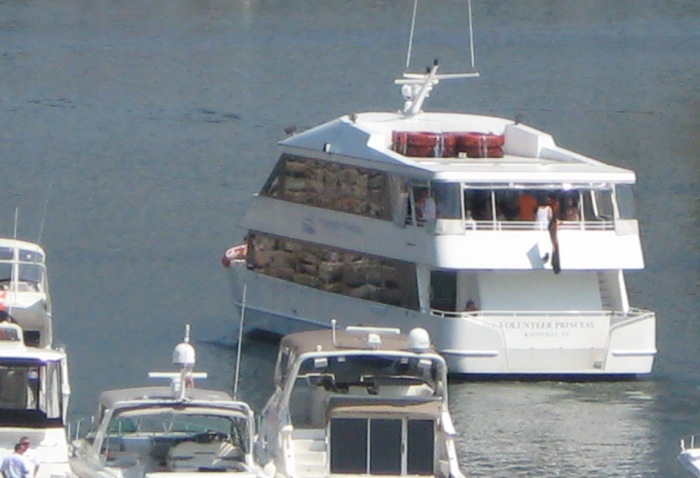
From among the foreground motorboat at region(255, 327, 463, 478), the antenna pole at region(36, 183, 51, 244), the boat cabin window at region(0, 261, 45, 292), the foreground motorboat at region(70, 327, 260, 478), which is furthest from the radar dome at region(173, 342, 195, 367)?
the antenna pole at region(36, 183, 51, 244)

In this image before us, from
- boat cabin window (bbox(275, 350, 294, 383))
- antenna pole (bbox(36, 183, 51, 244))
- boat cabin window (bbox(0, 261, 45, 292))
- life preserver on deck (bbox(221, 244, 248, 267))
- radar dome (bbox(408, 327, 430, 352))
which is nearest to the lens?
radar dome (bbox(408, 327, 430, 352))

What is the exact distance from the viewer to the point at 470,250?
30094mm

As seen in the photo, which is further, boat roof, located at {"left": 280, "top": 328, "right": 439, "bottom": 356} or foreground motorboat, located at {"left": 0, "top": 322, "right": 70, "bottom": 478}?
boat roof, located at {"left": 280, "top": 328, "right": 439, "bottom": 356}

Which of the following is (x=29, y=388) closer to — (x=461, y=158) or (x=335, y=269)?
(x=335, y=269)

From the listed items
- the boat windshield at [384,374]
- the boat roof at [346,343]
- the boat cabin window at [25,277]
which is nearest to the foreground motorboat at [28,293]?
the boat cabin window at [25,277]

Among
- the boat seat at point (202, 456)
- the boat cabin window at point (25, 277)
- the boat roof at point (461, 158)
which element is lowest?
the boat seat at point (202, 456)

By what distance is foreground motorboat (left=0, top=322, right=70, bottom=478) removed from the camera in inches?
874

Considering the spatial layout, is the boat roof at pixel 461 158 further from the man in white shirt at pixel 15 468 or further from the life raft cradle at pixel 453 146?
the man in white shirt at pixel 15 468

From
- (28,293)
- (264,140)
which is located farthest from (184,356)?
(264,140)

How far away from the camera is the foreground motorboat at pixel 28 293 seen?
28.6 m

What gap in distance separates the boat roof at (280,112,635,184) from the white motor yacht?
1.1 inches

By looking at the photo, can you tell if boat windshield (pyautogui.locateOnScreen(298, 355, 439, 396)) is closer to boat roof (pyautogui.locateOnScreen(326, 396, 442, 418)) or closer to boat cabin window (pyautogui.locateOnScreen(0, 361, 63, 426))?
boat roof (pyautogui.locateOnScreen(326, 396, 442, 418))

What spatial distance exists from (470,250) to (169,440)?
825 cm

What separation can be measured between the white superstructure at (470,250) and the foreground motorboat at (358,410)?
5678 millimetres
